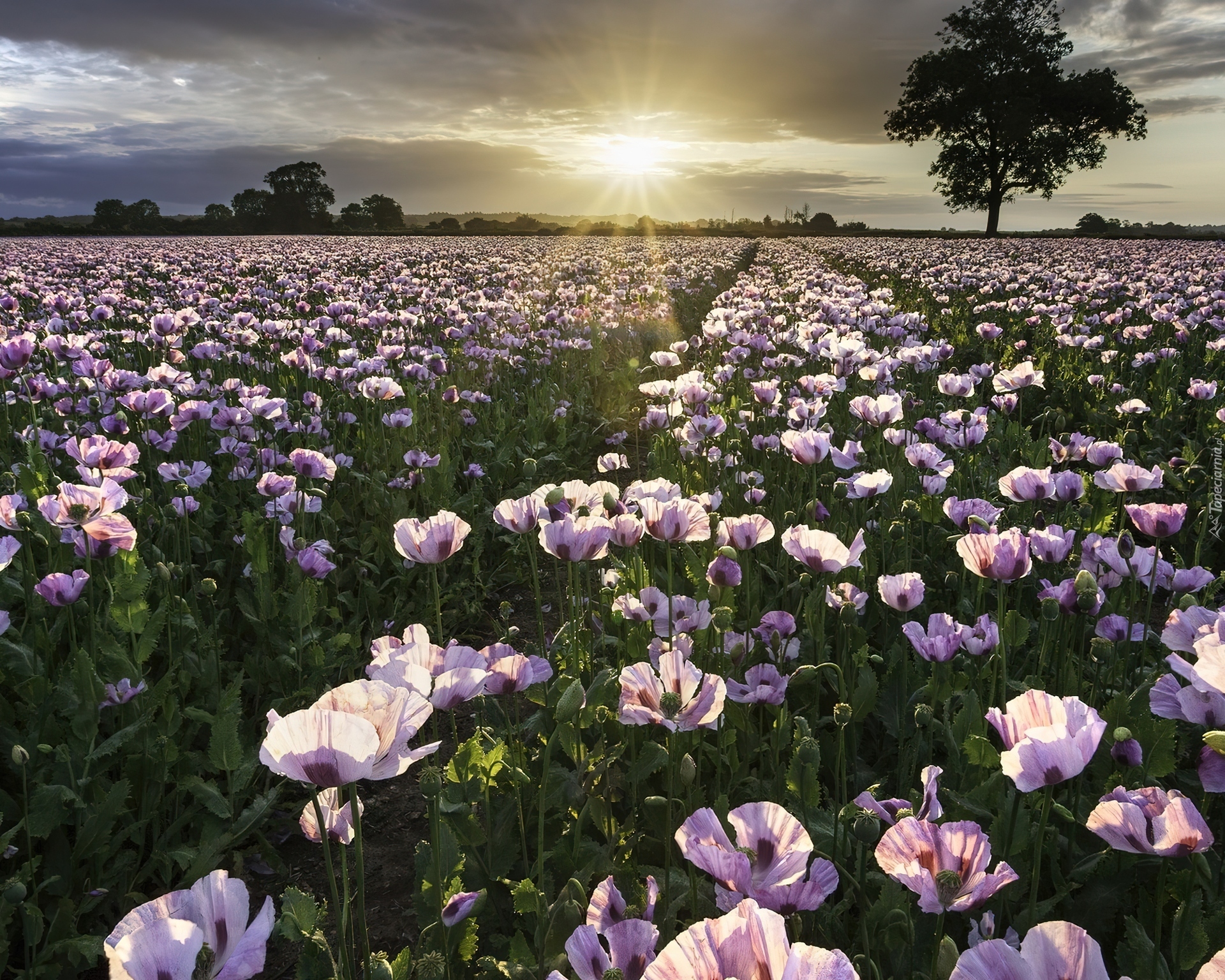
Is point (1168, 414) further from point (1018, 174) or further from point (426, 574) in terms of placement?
point (1018, 174)

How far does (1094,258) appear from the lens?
19.0 meters

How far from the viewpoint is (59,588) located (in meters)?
2.41

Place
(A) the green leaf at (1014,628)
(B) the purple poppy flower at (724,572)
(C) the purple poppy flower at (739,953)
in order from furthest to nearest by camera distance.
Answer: (A) the green leaf at (1014,628) → (B) the purple poppy flower at (724,572) → (C) the purple poppy flower at (739,953)

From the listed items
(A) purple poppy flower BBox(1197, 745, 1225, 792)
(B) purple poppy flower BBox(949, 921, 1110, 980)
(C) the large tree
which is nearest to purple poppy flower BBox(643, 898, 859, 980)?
(B) purple poppy flower BBox(949, 921, 1110, 980)

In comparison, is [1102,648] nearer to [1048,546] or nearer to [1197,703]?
[1048,546]

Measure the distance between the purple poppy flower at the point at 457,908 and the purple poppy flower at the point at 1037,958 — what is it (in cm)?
90

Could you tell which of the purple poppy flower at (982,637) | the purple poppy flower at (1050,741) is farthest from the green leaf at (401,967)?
the purple poppy flower at (982,637)

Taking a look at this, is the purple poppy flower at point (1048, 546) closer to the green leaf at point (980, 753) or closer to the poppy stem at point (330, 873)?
the green leaf at point (980, 753)

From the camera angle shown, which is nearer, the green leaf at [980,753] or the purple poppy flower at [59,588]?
the green leaf at [980,753]

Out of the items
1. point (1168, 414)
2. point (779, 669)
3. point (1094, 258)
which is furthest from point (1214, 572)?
point (1094, 258)

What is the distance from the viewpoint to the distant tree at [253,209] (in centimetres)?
5731

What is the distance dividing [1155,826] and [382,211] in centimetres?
6899

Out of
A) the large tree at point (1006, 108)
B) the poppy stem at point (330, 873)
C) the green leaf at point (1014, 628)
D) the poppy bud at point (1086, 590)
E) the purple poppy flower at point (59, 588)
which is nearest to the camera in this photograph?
the poppy stem at point (330, 873)

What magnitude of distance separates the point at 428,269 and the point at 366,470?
1061 centimetres
